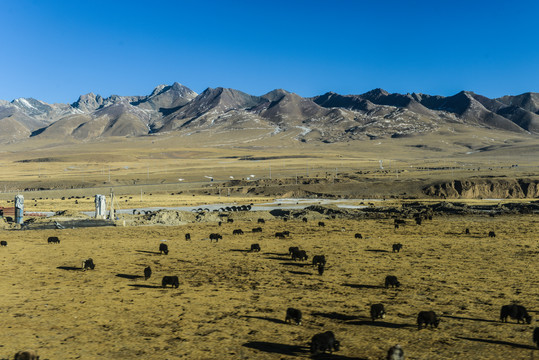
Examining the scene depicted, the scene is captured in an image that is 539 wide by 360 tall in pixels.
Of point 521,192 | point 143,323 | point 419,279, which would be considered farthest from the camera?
point 521,192

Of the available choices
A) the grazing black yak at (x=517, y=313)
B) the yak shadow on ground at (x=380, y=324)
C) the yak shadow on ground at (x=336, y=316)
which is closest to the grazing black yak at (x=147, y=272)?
the yak shadow on ground at (x=336, y=316)

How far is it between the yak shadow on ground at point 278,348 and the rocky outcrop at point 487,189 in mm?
73433

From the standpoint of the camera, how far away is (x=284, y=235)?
122 feet

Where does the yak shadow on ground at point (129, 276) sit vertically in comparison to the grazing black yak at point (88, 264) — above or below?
below

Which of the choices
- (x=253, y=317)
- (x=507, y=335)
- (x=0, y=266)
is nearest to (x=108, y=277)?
(x=0, y=266)

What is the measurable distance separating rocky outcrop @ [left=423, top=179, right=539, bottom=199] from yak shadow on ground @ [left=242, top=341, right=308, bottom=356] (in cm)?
7343

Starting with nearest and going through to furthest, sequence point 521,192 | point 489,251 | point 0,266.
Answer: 1. point 0,266
2. point 489,251
3. point 521,192

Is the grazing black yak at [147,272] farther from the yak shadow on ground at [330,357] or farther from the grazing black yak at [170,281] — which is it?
the yak shadow on ground at [330,357]

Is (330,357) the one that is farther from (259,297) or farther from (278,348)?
(259,297)

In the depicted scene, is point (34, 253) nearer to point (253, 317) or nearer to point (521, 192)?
point (253, 317)

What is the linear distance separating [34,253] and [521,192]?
263 ft

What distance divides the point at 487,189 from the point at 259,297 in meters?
74.9

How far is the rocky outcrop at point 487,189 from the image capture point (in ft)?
260

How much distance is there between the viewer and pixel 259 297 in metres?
18.7
